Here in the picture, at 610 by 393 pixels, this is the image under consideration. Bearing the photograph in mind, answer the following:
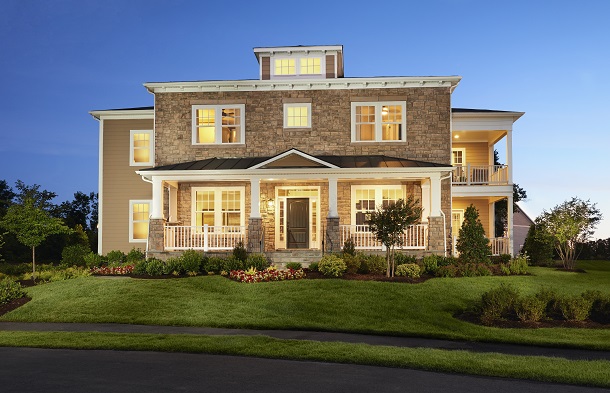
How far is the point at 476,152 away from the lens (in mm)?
27656

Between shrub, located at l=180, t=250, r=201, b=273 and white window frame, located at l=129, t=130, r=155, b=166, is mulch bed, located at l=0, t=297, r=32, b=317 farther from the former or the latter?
white window frame, located at l=129, t=130, r=155, b=166

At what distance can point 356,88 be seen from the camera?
24.3 metres

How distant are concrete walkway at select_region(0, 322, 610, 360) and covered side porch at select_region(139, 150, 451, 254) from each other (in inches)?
327

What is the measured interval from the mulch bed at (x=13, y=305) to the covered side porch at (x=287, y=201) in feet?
18.3

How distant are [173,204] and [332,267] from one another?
8.93 metres

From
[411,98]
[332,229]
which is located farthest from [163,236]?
[411,98]

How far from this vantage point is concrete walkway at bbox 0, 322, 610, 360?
421 inches

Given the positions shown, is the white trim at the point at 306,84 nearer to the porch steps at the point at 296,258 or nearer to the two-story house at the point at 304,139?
the two-story house at the point at 304,139

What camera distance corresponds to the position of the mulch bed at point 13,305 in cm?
1575

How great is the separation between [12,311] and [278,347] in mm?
9019

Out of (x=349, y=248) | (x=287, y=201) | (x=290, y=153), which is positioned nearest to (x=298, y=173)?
(x=290, y=153)

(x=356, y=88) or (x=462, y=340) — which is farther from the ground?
(x=356, y=88)

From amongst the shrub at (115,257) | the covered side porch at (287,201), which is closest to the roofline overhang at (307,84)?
the covered side porch at (287,201)

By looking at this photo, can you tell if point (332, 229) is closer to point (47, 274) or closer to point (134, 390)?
point (47, 274)
